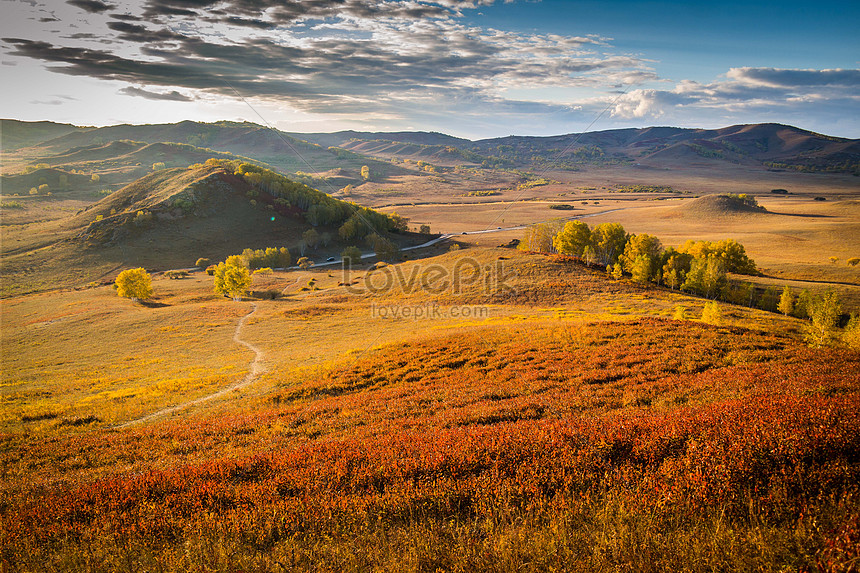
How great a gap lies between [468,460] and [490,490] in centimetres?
108

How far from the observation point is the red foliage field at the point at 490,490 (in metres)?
5.11

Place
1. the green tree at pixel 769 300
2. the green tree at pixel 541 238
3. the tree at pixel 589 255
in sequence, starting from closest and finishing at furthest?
the green tree at pixel 769 300 < the tree at pixel 589 255 < the green tree at pixel 541 238

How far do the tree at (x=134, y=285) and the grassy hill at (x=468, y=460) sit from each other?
192 feet

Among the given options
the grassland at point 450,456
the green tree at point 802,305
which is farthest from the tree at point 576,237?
the grassland at point 450,456

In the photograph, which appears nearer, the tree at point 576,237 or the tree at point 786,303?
the tree at point 786,303

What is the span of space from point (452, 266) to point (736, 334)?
58.1 m

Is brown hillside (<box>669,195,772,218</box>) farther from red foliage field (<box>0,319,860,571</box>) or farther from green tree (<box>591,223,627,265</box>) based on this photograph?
red foliage field (<box>0,319,860,571</box>)

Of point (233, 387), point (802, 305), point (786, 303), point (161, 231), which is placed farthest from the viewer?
point (161, 231)

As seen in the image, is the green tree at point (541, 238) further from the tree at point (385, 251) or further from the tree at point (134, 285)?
the tree at point (134, 285)

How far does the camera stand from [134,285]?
75.4m

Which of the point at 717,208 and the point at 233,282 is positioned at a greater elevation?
the point at 717,208

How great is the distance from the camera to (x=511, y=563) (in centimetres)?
494

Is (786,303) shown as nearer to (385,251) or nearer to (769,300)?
(769,300)

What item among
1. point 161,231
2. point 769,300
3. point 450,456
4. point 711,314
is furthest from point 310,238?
point 450,456
